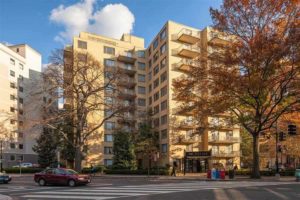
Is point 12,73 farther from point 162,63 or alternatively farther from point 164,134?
point 164,134

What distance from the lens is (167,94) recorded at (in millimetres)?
66062

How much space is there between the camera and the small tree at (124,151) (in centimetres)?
6034

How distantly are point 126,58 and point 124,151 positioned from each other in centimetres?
2502

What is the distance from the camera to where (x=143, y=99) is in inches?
3115

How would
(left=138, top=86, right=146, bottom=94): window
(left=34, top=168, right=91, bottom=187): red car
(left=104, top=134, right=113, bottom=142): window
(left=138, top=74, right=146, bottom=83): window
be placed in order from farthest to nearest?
(left=138, top=74, right=146, bottom=83): window < (left=138, top=86, right=146, bottom=94): window < (left=104, top=134, right=113, bottom=142): window < (left=34, top=168, right=91, bottom=187): red car

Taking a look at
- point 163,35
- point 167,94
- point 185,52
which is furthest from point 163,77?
point 163,35

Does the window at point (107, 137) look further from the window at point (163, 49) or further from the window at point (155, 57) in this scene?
the window at point (163, 49)

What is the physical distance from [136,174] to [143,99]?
32.6m

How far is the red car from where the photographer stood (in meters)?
27.6

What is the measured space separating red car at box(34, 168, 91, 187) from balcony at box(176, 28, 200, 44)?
42.8m

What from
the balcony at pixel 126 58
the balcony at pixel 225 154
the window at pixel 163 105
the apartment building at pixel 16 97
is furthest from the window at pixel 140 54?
the balcony at pixel 225 154

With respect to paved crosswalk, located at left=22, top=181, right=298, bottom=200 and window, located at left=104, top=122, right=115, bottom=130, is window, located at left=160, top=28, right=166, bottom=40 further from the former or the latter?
paved crosswalk, located at left=22, top=181, right=298, bottom=200

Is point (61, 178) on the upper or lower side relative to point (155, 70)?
lower

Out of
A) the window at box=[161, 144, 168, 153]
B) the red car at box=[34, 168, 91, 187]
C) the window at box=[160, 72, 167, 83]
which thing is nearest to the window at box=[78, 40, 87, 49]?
the window at box=[160, 72, 167, 83]
